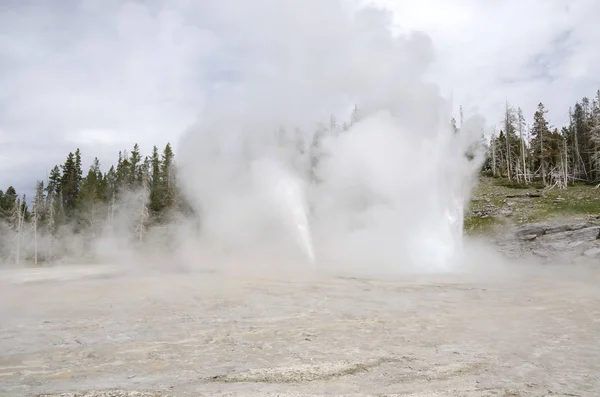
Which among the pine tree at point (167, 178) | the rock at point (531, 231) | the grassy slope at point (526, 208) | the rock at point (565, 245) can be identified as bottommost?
the rock at point (565, 245)

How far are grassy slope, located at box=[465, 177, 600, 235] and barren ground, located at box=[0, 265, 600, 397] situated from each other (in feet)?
76.8

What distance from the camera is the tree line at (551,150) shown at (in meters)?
54.7

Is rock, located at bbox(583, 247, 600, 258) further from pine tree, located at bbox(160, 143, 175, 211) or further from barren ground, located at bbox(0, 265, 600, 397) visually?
pine tree, located at bbox(160, 143, 175, 211)

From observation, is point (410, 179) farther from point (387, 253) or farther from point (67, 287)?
point (67, 287)

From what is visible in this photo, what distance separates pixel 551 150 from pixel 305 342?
61.2 metres

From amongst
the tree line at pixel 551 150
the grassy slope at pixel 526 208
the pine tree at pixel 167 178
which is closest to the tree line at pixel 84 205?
the pine tree at pixel 167 178

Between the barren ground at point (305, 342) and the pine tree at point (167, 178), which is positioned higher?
the pine tree at point (167, 178)

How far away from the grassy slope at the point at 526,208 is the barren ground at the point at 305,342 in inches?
921

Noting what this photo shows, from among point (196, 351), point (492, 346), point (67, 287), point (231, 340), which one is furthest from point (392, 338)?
point (67, 287)

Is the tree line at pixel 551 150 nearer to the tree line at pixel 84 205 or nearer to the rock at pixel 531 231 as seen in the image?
the rock at pixel 531 231

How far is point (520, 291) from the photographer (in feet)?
42.8

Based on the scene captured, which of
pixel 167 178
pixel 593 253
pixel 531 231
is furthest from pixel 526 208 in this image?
pixel 167 178

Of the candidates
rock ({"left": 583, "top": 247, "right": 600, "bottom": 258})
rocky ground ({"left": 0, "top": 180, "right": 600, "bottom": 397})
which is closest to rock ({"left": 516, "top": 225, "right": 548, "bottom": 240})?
rock ({"left": 583, "top": 247, "right": 600, "bottom": 258})

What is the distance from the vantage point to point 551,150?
189ft
